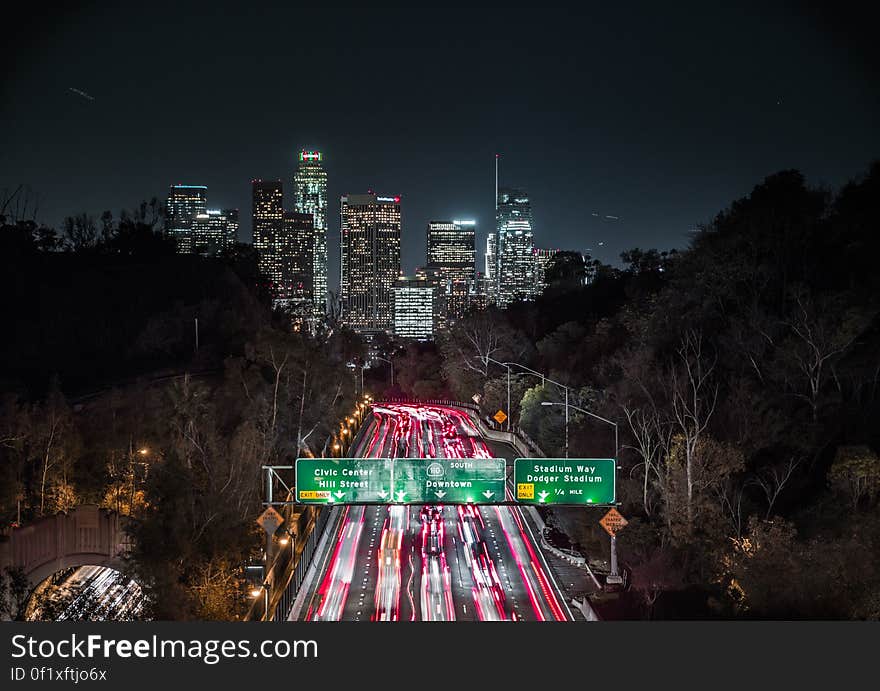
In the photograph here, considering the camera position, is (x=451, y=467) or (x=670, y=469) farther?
(x=670, y=469)

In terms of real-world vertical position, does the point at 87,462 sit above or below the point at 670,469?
below

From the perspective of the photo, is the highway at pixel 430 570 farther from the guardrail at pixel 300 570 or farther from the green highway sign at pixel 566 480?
the green highway sign at pixel 566 480

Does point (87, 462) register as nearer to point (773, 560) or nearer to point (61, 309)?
point (773, 560)

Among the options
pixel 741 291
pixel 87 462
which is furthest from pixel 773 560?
pixel 87 462

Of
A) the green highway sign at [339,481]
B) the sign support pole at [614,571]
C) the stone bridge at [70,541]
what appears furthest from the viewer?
the stone bridge at [70,541]

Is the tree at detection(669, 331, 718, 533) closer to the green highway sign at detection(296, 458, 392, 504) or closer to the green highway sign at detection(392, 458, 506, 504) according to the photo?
the green highway sign at detection(392, 458, 506, 504)

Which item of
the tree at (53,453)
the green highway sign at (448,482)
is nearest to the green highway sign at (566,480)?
the green highway sign at (448,482)
